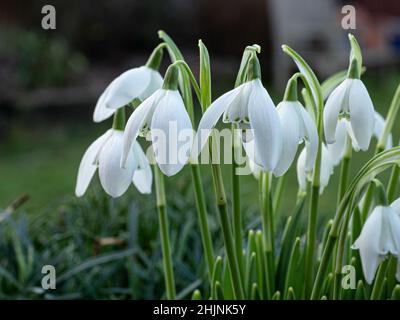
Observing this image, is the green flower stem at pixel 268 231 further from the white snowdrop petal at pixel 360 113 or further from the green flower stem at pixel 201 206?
the white snowdrop petal at pixel 360 113

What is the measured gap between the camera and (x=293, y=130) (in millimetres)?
755

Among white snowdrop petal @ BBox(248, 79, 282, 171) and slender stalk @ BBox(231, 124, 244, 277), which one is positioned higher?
white snowdrop petal @ BBox(248, 79, 282, 171)

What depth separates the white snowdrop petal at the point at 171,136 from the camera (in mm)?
744

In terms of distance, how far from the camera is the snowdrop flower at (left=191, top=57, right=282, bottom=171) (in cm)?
72

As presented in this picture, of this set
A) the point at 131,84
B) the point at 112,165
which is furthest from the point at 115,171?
the point at 131,84

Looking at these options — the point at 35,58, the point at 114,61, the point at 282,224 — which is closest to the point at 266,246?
the point at 282,224

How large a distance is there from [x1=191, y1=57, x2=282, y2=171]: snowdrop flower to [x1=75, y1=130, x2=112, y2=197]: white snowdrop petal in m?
0.16

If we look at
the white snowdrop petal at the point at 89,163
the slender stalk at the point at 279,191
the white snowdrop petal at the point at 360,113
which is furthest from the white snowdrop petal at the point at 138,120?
the slender stalk at the point at 279,191

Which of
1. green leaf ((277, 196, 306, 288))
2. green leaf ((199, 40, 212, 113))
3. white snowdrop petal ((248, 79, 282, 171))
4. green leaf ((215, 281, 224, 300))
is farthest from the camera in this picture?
green leaf ((277, 196, 306, 288))

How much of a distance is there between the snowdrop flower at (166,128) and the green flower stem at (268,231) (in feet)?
0.74

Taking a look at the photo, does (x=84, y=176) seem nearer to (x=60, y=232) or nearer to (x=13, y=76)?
(x=60, y=232)

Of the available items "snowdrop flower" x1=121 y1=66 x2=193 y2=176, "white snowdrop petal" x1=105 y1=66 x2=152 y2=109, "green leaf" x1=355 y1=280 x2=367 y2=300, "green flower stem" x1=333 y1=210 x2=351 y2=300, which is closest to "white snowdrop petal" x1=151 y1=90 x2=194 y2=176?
"snowdrop flower" x1=121 y1=66 x2=193 y2=176

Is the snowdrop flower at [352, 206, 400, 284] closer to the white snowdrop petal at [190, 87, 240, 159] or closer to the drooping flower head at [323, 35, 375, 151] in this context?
the drooping flower head at [323, 35, 375, 151]

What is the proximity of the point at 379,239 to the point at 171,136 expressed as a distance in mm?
250
